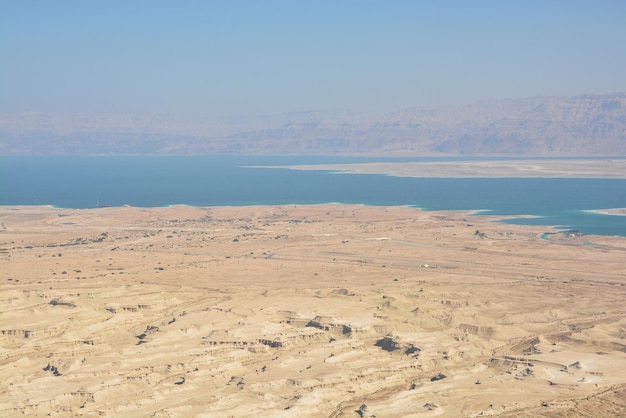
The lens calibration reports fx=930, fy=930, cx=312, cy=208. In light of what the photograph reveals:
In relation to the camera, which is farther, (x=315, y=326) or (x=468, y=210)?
(x=468, y=210)

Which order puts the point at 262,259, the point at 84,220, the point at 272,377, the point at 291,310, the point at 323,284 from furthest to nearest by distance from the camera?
the point at 84,220
the point at 262,259
the point at 323,284
the point at 291,310
the point at 272,377

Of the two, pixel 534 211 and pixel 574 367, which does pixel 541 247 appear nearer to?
pixel 534 211

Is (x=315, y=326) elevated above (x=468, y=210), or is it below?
above

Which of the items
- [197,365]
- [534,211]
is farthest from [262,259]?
[534,211]

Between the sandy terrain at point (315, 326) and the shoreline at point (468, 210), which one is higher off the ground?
the sandy terrain at point (315, 326)

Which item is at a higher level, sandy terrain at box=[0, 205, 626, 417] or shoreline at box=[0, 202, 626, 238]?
sandy terrain at box=[0, 205, 626, 417]

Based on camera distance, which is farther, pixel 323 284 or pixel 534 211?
pixel 534 211

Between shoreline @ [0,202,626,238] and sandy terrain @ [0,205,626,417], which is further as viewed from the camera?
shoreline @ [0,202,626,238]

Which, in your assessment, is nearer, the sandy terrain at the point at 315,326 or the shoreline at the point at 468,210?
the sandy terrain at the point at 315,326
